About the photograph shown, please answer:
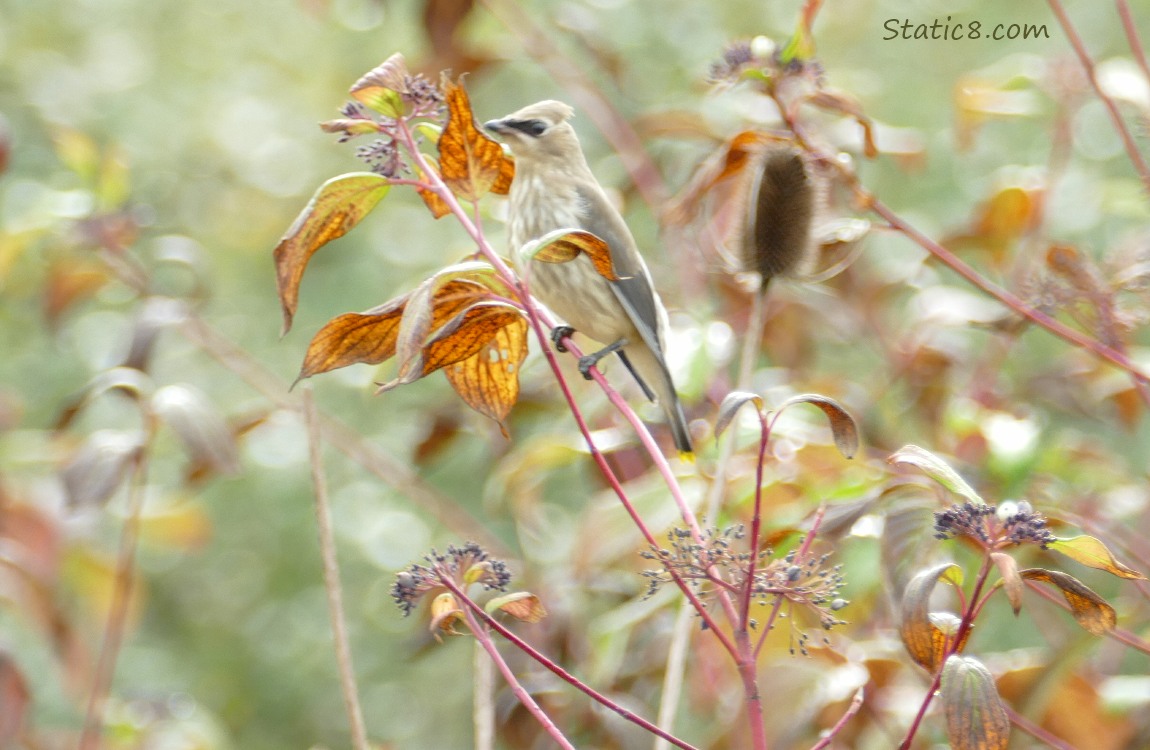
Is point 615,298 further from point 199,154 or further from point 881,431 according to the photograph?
point 199,154

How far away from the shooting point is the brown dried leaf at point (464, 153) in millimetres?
1188

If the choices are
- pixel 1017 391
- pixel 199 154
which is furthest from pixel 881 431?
pixel 199 154

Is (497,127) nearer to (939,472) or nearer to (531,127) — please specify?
(531,127)

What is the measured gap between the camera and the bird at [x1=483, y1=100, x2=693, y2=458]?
2.16 m

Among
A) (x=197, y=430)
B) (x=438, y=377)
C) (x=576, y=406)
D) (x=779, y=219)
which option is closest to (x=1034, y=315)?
(x=779, y=219)

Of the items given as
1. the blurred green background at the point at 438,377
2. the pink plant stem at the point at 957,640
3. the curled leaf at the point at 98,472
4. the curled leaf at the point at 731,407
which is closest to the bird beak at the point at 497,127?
the blurred green background at the point at 438,377

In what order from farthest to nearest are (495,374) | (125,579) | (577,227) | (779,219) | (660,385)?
(660,385) → (577,227) → (125,579) → (779,219) → (495,374)

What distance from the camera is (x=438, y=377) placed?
4.79 m

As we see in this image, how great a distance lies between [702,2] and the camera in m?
5.84

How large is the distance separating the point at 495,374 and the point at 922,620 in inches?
20.0

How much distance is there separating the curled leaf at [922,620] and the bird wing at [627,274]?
1.16 metres

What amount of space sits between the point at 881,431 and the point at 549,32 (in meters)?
3.04

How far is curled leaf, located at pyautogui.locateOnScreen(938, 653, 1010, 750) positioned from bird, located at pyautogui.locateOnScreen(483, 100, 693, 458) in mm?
1164

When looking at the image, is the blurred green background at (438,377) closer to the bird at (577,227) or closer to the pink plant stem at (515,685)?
the bird at (577,227)
